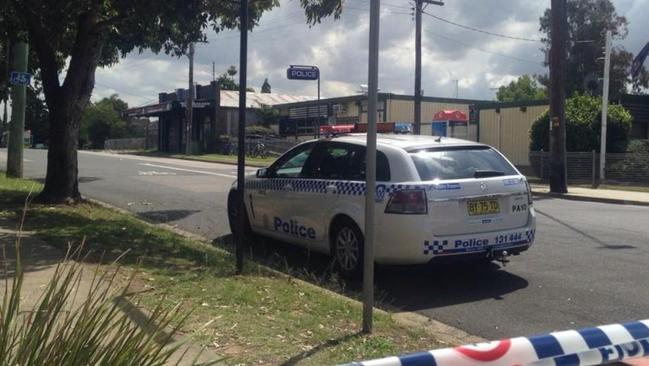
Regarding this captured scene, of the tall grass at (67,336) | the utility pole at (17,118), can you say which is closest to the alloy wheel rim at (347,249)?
the tall grass at (67,336)

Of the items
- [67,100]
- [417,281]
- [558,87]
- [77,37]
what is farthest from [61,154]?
[558,87]

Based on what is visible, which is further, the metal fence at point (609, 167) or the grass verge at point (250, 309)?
the metal fence at point (609, 167)

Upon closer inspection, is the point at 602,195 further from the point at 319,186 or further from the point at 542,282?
the point at 319,186

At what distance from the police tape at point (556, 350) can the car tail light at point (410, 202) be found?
10.9 feet

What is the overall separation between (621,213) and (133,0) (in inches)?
401

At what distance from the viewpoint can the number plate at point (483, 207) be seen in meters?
6.86

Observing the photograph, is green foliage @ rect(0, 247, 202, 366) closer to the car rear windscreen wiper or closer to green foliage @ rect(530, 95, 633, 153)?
the car rear windscreen wiper

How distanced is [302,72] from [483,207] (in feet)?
78.8

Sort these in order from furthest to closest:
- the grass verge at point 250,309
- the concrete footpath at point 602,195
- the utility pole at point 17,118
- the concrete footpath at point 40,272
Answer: the concrete footpath at point 602,195 → the utility pole at point 17,118 → the grass verge at point 250,309 → the concrete footpath at point 40,272

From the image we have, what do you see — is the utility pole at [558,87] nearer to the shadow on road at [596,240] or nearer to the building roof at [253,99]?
the shadow on road at [596,240]

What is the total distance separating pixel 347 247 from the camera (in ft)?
24.0

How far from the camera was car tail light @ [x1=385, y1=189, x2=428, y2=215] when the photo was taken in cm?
669

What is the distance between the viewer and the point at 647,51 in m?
25.1

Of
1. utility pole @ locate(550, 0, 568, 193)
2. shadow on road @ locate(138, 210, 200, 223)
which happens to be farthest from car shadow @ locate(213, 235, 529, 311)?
utility pole @ locate(550, 0, 568, 193)
